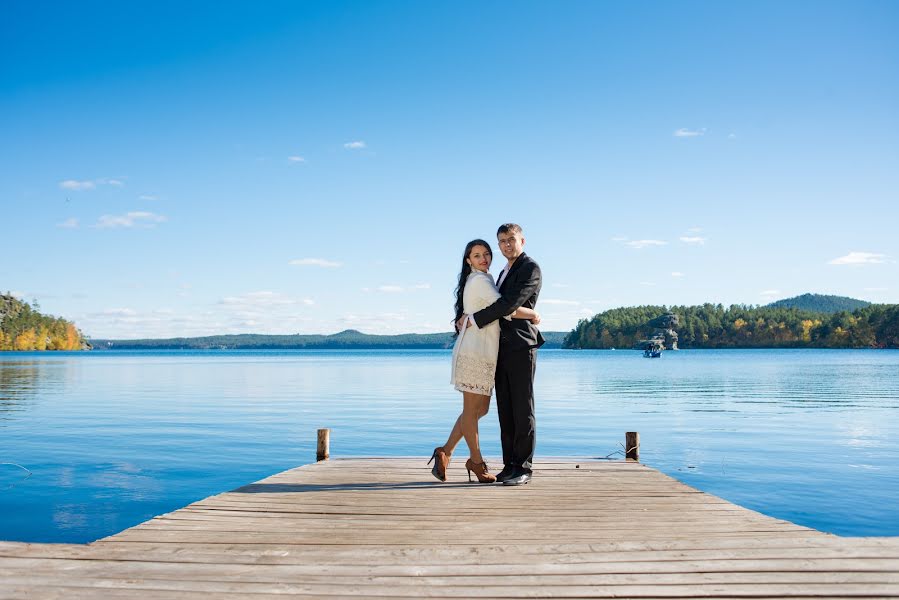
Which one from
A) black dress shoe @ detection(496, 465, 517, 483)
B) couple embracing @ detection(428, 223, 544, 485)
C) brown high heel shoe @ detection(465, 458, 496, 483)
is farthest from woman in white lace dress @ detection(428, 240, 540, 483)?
black dress shoe @ detection(496, 465, 517, 483)

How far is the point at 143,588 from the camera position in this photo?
145 inches

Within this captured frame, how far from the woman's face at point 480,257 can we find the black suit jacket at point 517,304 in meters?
0.22

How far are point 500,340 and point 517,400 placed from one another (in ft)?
1.85

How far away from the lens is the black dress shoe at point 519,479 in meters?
6.90

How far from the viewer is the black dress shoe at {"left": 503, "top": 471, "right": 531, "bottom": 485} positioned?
6902 millimetres

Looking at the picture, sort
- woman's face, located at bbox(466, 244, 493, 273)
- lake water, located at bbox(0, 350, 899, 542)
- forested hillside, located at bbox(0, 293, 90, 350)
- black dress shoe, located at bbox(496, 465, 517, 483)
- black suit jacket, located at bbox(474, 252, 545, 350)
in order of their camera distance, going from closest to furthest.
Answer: black suit jacket, located at bbox(474, 252, 545, 350) → woman's face, located at bbox(466, 244, 493, 273) → black dress shoe, located at bbox(496, 465, 517, 483) → lake water, located at bbox(0, 350, 899, 542) → forested hillside, located at bbox(0, 293, 90, 350)

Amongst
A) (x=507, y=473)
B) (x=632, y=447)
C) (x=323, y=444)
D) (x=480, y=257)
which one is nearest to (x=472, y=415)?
(x=507, y=473)

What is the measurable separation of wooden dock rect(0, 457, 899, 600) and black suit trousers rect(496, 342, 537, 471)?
565mm

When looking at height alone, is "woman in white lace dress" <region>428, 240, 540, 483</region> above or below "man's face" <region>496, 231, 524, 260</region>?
below

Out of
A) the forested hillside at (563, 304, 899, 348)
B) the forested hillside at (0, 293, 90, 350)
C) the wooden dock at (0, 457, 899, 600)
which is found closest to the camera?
the wooden dock at (0, 457, 899, 600)

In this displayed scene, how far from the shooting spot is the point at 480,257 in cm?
664

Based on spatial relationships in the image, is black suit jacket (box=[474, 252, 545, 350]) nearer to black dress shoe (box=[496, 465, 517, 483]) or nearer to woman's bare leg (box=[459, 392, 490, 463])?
woman's bare leg (box=[459, 392, 490, 463])

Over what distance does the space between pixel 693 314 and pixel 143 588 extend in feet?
608

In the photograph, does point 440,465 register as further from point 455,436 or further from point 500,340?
point 500,340
